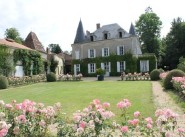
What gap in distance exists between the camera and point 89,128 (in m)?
3.92

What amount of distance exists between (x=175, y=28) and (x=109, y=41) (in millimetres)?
13385

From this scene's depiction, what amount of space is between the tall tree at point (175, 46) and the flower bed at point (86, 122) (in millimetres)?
40274

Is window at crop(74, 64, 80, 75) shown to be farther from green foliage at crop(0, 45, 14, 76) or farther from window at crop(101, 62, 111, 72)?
green foliage at crop(0, 45, 14, 76)

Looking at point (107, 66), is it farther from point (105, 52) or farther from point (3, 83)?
point (3, 83)

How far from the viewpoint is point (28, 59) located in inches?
1268

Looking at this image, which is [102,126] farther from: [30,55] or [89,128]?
[30,55]

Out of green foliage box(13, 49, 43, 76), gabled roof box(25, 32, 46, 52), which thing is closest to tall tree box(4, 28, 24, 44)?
gabled roof box(25, 32, 46, 52)

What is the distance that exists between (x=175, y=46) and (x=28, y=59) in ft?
79.5

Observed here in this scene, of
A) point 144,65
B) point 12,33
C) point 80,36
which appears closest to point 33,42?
point 80,36

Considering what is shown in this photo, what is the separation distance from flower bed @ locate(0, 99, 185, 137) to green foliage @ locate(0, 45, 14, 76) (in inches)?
972

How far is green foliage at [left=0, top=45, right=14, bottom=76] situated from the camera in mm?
28297

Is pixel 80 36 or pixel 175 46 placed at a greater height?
pixel 80 36

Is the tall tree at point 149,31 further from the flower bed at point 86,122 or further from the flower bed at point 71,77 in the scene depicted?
the flower bed at point 86,122

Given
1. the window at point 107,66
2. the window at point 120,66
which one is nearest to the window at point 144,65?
the window at point 120,66
